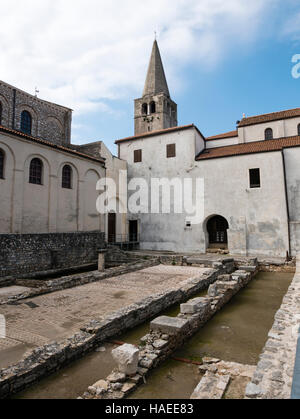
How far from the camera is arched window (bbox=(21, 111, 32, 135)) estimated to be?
74.1ft

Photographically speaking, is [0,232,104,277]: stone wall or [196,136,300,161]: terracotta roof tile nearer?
[0,232,104,277]: stone wall

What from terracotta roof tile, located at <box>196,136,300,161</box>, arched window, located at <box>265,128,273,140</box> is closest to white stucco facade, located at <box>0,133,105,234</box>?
terracotta roof tile, located at <box>196,136,300,161</box>

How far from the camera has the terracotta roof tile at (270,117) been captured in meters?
23.6

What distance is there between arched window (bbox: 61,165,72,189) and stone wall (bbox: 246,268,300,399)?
54.9 ft

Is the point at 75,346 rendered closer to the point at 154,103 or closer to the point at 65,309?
the point at 65,309

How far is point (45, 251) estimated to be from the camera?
49.4 feet

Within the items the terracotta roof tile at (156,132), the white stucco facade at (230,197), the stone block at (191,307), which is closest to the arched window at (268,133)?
the white stucco facade at (230,197)

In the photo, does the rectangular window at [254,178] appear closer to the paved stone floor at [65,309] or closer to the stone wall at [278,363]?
the paved stone floor at [65,309]

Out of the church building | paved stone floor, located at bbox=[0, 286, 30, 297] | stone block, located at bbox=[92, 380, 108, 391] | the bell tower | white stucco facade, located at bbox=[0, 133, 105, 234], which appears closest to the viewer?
stone block, located at bbox=[92, 380, 108, 391]

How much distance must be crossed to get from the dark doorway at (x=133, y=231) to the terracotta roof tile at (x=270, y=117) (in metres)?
14.3

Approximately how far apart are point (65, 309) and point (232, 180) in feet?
54.6

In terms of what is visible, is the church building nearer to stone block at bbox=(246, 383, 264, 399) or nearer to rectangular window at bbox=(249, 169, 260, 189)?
rectangular window at bbox=(249, 169, 260, 189)
